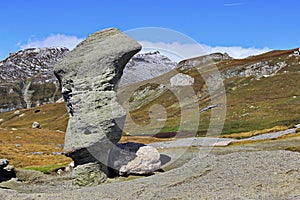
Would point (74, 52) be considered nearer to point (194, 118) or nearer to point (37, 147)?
point (37, 147)

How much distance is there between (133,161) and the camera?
35344 millimetres

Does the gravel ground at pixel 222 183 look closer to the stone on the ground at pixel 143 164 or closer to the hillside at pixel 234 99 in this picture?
the stone on the ground at pixel 143 164

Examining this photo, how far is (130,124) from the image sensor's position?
131375 mm

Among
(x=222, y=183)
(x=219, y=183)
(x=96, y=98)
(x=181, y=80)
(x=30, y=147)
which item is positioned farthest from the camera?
(x=181, y=80)

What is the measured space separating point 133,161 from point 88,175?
4.48 m

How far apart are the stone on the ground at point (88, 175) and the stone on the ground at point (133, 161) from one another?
5.23 ft

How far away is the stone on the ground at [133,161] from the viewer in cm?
3503

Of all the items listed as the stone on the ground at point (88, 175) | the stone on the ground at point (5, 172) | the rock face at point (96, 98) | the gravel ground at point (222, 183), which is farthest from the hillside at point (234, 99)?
the gravel ground at point (222, 183)

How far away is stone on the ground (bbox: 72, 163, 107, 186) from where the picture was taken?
3362cm

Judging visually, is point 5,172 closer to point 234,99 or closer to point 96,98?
point 96,98

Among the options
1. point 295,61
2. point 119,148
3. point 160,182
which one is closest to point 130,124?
point 295,61

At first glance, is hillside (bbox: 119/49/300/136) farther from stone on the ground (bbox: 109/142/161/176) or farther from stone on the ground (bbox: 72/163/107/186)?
stone on the ground (bbox: 72/163/107/186)

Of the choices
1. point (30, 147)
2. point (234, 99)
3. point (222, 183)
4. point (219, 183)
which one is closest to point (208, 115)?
point (234, 99)

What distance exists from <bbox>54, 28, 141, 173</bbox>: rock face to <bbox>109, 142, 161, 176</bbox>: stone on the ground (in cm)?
89
